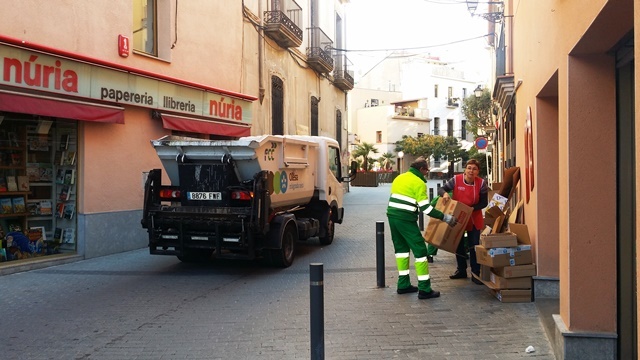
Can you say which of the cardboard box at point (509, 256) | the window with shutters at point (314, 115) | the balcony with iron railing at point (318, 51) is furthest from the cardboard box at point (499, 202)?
the window with shutters at point (314, 115)

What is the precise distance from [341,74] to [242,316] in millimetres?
21230

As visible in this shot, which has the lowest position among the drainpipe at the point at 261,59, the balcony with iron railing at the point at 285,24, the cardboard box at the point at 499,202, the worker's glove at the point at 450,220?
the worker's glove at the point at 450,220

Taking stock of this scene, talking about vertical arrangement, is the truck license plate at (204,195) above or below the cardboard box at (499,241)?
above

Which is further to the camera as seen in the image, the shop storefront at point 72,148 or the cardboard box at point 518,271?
the shop storefront at point 72,148

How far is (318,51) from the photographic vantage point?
21.9 metres

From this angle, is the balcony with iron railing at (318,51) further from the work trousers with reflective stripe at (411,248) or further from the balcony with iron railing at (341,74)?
the work trousers with reflective stripe at (411,248)

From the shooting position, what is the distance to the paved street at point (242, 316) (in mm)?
5266

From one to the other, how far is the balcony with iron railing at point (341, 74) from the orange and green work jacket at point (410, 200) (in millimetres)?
19761

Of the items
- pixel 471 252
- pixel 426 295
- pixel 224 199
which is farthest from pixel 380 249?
pixel 224 199

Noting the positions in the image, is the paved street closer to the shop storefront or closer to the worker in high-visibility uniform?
the worker in high-visibility uniform

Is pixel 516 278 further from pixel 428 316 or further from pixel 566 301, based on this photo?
pixel 566 301

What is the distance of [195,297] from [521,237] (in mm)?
4134

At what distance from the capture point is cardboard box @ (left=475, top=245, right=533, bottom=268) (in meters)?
6.72

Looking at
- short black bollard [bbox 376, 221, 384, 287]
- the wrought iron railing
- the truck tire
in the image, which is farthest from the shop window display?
the wrought iron railing
